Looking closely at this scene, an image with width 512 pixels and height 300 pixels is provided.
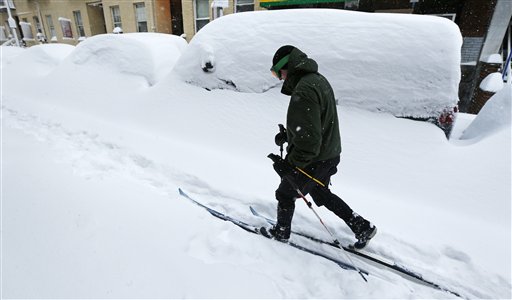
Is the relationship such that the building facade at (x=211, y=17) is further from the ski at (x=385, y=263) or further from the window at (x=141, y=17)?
the ski at (x=385, y=263)

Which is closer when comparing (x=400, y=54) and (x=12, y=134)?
(x=400, y=54)

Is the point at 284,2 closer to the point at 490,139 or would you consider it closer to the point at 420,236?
the point at 490,139

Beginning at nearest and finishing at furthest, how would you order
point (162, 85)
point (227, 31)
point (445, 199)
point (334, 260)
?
point (334, 260)
point (445, 199)
point (227, 31)
point (162, 85)

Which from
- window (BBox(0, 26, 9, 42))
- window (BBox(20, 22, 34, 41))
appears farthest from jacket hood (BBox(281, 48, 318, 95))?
window (BBox(0, 26, 9, 42))

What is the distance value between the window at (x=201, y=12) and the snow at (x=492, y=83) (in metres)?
10.5

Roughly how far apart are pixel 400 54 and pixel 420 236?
219 cm

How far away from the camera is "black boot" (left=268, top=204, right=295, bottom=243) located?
7.79 ft

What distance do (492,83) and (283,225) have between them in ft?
26.9

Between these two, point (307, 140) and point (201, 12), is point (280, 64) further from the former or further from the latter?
point (201, 12)

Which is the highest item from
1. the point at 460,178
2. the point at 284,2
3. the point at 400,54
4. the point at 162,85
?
the point at 284,2

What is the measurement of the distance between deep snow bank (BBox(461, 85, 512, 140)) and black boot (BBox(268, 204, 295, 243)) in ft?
9.72

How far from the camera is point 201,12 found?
1241cm

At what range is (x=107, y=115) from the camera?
5.43 m

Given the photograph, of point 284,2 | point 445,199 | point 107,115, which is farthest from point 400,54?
point 284,2
